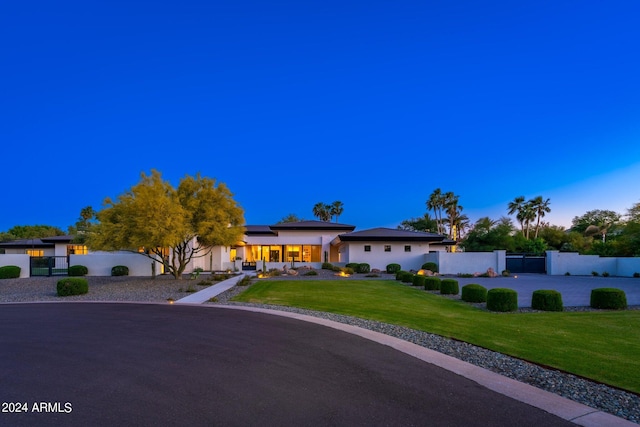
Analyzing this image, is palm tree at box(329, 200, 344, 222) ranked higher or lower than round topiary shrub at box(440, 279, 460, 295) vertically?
higher

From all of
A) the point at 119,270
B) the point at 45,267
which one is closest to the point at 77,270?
the point at 119,270

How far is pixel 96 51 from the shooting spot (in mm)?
31906

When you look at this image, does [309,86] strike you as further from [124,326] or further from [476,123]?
[124,326]

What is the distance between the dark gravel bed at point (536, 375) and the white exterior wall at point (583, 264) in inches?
1261

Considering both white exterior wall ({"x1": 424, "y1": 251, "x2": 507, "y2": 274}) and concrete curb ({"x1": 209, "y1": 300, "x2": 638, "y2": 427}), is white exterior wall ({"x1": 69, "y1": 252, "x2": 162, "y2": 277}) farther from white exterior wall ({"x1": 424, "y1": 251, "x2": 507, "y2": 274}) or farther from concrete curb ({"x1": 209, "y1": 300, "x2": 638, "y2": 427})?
concrete curb ({"x1": 209, "y1": 300, "x2": 638, "y2": 427})

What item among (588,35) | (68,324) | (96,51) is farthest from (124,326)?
(96,51)

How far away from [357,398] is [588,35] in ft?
87.4

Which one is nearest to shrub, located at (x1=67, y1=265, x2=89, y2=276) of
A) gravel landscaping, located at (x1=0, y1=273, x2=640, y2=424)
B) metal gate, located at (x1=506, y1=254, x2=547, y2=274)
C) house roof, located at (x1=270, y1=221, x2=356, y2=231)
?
gravel landscaping, located at (x1=0, y1=273, x2=640, y2=424)

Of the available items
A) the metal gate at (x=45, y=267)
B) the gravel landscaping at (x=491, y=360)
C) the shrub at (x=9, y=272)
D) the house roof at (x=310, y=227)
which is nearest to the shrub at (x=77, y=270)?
the metal gate at (x=45, y=267)

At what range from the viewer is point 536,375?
20.7ft

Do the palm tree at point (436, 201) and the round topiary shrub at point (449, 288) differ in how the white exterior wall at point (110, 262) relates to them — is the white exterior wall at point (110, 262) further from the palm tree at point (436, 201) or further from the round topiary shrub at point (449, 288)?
the palm tree at point (436, 201)

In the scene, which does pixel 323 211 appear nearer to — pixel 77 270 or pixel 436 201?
pixel 436 201

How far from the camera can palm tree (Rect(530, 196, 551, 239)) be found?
58406mm

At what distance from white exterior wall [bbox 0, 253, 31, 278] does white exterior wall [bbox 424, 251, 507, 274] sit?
111 ft
